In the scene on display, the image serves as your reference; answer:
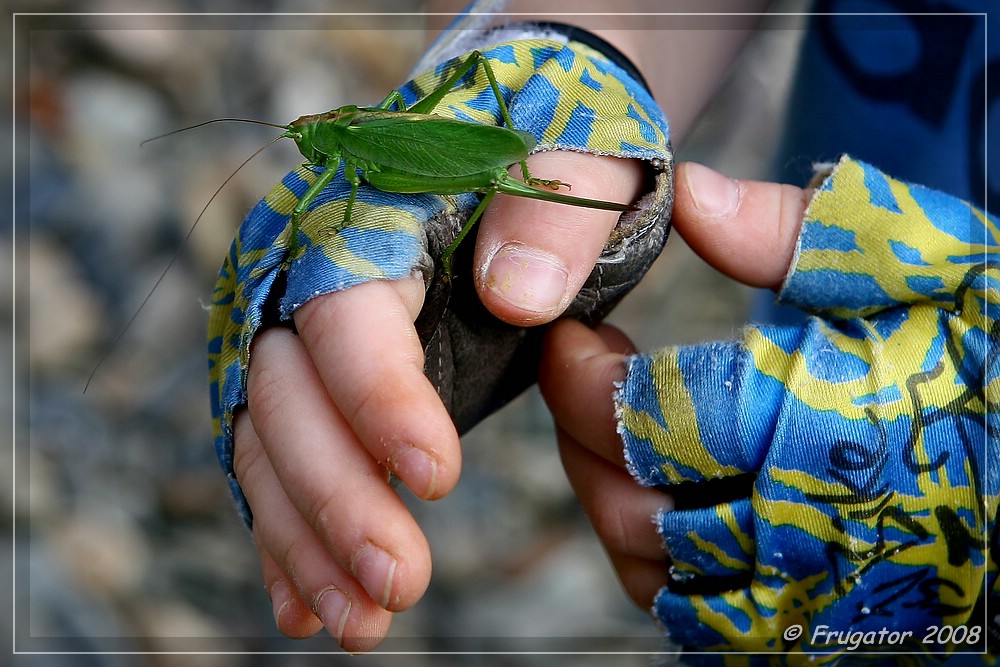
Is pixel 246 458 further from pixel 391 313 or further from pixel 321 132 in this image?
pixel 321 132

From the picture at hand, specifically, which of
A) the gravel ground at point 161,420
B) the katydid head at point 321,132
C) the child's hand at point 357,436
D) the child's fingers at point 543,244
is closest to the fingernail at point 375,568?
the child's hand at point 357,436

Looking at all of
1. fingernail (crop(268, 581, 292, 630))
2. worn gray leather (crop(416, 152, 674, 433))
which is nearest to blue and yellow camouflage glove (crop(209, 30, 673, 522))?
worn gray leather (crop(416, 152, 674, 433))

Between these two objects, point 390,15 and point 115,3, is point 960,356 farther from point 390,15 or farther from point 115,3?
point 115,3

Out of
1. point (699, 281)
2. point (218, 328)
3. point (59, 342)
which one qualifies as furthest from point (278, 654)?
point (699, 281)

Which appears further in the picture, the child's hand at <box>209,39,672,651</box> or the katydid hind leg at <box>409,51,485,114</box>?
the katydid hind leg at <box>409,51,485,114</box>

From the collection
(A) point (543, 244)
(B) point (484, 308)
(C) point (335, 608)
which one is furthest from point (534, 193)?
(C) point (335, 608)

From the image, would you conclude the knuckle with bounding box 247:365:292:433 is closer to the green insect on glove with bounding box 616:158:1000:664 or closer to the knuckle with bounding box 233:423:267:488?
the knuckle with bounding box 233:423:267:488
